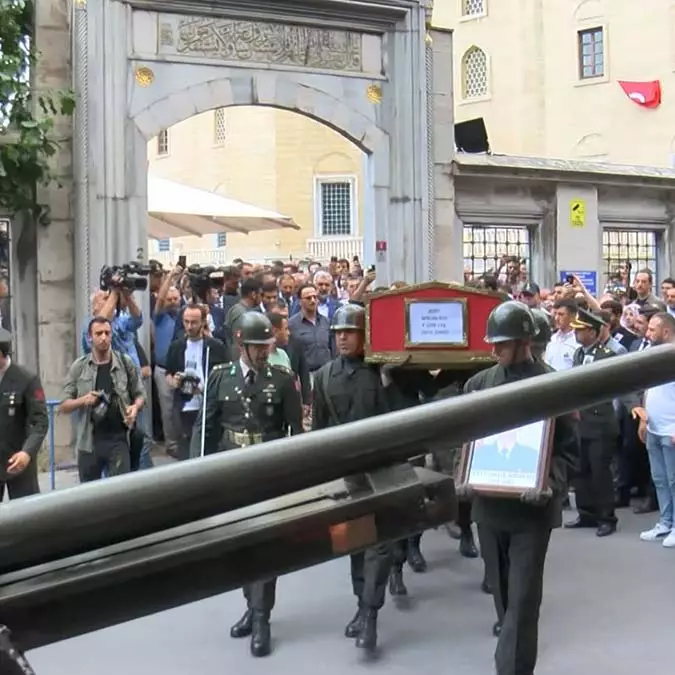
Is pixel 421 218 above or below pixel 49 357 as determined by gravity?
above

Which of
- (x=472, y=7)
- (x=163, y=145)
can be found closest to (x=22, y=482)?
(x=472, y=7)

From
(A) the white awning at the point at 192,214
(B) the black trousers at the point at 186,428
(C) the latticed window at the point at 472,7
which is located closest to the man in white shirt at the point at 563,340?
(B) the black trousers at the point at 186,428

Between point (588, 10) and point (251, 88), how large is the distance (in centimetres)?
2811

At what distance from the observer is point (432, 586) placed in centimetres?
713

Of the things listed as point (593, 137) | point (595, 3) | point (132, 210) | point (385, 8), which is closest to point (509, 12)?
point (595, 3)

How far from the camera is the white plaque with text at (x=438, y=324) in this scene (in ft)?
22.4

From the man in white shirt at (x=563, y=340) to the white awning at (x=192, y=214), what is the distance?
1021 centimetres

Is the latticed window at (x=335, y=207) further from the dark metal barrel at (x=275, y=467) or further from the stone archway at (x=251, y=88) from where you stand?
the dark metal barrel at (x=275, y=467)

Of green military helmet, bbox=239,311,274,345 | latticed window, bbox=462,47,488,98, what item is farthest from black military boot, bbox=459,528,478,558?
latticed window, bbox=462,47,488,98

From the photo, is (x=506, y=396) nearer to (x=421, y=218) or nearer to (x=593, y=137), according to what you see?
(x=421, y=218)

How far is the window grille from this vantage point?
15.4m

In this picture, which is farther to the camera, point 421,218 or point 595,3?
point 595,3

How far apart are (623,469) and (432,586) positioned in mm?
3472

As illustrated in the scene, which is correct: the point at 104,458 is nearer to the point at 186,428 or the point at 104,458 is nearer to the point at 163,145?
the point at 186,428
